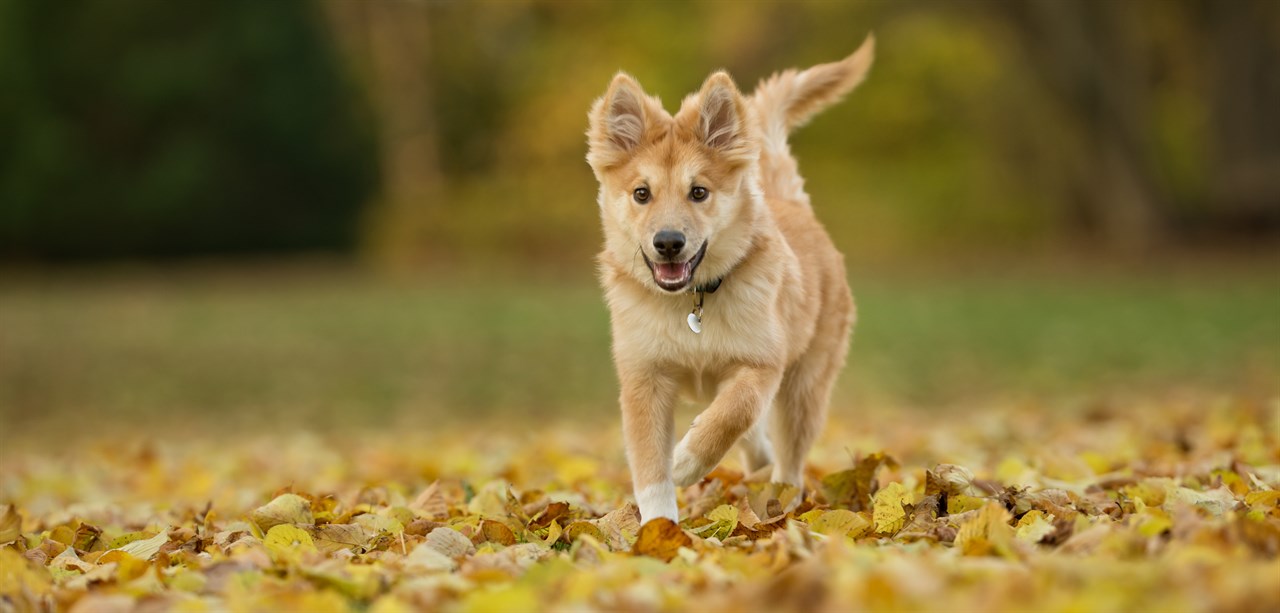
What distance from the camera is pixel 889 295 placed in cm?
2220

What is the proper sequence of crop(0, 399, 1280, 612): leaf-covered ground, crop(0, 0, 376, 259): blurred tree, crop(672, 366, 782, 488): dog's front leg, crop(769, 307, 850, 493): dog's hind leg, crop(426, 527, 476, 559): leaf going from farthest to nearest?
crop(0, 0, 376, 259): blurred tree → crop(769, 307, 850, 493): dog's hind leg → crop(672, 366, 782, 488): dog's front leg → crop(426, 527, 476, 559): leaf → crop(0, 399, 1280, 612): leaf-covered ground

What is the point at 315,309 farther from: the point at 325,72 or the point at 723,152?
the point at 723,152

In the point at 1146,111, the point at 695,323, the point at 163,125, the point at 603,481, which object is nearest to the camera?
the point at 695,323

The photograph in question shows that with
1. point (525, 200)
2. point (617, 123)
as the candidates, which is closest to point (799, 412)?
point (617, 123)

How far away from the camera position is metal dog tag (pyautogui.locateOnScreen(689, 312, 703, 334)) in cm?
461

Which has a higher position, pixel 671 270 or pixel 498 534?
pixel 671 270

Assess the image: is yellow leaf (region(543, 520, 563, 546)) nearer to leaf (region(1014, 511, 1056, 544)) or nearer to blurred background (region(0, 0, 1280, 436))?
leaf (region(1014, 511, 1056, 544))

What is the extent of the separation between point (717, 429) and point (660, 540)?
2.16 feet

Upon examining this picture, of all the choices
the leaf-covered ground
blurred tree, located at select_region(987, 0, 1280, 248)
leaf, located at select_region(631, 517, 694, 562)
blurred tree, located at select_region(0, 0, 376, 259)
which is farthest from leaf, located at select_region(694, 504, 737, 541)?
blurred tree, located at select_region(0, 0, 376, 259)

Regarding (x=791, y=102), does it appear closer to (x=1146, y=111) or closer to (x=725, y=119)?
(x=725, y=119)

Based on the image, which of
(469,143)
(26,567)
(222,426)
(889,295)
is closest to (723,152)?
(26,567)

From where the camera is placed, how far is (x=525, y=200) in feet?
119

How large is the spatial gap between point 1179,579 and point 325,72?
35.2 m

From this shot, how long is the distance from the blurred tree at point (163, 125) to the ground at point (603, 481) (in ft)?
54.9
